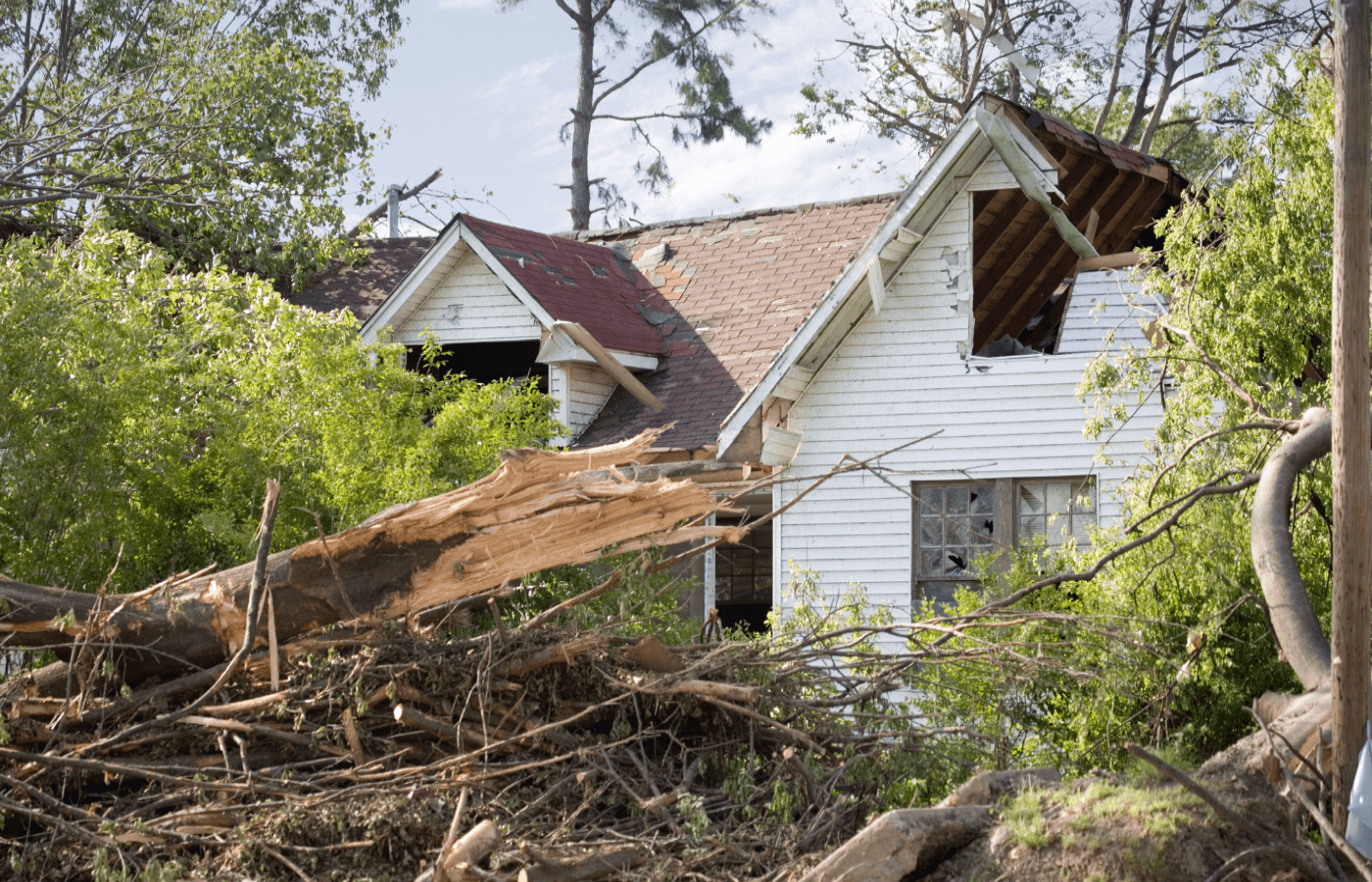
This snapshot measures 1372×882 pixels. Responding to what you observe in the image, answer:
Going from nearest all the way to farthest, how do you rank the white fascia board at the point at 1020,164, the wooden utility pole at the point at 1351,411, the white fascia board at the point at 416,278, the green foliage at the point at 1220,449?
the wooden utility pole at the point at 1351,411
the green foliage at the point at 1220,449
the white fascia board at the point at 1020,164
the white fascia board at the point at 416,278

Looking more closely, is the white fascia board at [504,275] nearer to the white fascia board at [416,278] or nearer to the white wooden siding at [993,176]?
the white fascia board at [416,278]

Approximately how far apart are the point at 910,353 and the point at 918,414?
0.58m

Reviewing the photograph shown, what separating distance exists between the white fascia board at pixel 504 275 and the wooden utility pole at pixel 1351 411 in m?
9.33

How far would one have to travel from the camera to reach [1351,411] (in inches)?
205

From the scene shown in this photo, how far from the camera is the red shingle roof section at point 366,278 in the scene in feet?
56.7

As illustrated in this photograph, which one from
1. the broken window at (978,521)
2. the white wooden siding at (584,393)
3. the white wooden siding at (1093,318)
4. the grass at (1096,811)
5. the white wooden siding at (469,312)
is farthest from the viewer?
the white wooden siding at (469,312)

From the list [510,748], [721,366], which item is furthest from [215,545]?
[721,366]

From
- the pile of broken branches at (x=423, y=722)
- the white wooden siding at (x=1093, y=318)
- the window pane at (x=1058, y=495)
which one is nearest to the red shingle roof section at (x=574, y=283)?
the white wooden siding at (x=1093, y=318)

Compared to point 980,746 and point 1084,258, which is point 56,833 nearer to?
point 980,746

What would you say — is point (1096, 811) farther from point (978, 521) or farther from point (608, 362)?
point (608, 362)

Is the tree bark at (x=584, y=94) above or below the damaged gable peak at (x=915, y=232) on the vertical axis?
above

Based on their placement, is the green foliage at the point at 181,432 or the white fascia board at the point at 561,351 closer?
the green foliage at the point at 181,432

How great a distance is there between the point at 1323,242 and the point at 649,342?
790cm

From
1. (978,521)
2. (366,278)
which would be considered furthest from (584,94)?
(978,521)
